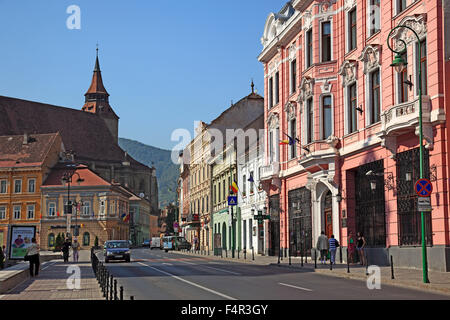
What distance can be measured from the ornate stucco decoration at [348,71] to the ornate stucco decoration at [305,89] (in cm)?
249

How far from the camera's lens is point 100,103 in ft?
534

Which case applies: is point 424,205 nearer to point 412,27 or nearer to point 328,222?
point 412,27

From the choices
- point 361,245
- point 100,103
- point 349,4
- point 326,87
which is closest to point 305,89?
point 326,87

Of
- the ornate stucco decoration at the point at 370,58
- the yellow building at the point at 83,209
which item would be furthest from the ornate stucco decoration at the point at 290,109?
the yellow building at the point at 83,209

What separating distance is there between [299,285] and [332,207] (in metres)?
16.0

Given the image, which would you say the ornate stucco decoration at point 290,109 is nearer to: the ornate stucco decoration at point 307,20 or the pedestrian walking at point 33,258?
the ornate stucco decoration at point 307,20

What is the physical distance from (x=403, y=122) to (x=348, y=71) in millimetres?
8502

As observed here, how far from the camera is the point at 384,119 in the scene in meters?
29.3

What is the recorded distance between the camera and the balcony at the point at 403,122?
1062 inches

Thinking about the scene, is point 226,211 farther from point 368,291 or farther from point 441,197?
point 368,291

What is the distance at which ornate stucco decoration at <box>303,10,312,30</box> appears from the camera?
129 feet

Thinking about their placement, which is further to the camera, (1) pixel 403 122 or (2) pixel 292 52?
(2) pixel 292 52

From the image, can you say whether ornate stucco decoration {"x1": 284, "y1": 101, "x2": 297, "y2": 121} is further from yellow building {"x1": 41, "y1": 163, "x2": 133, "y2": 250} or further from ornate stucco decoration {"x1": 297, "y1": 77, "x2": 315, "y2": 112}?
yellow building {"x1": 41, "y1": 163, "x2": 133, "y2": 250}
